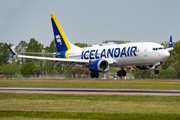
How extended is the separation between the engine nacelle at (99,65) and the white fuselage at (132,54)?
0.72 m

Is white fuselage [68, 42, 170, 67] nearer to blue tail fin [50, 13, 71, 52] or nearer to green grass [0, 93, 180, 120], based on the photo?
blue tail fin [50, 13, 71, 52]

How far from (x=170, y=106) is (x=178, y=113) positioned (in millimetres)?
3469

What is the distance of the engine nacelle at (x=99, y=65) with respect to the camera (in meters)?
46.4

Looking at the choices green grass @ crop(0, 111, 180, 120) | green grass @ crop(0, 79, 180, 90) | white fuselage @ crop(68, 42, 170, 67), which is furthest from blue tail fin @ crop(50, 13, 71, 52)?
green grass @ crop(0, 111, 180, 120)

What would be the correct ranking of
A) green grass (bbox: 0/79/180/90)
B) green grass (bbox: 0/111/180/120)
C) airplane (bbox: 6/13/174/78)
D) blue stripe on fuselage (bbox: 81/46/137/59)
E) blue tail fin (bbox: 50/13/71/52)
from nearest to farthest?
green grass (bbox: 0/111/180/120), airplane (bbox: 6/13/174/78), blue stripe on fuselage (bbox: 81/46/137/59), green grass (bbox: 0/79/180/90), blue tail fin (bbox: 50/13/71/52)

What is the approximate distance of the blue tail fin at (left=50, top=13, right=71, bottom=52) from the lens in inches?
2264

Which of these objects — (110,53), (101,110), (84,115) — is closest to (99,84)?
(110,53)

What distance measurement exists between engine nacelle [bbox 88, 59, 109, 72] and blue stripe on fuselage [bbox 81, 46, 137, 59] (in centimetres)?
116

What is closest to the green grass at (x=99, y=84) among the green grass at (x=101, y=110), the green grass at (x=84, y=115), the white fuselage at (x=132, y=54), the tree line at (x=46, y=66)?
the white fuselage at (x=132, y=54)

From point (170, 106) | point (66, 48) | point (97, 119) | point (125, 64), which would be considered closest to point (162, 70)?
point (66, 48)

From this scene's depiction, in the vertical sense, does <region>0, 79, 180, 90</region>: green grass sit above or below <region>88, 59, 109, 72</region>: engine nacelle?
below

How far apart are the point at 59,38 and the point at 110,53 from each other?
13639 mm

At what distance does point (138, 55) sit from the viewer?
43750 millimetres

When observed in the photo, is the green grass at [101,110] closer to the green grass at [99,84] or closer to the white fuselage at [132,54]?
the white fuselage at [132,54]
